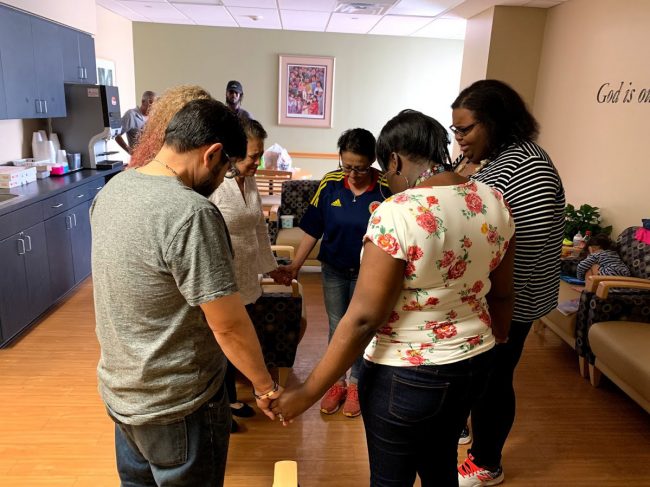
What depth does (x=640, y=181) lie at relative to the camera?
3.54 metres

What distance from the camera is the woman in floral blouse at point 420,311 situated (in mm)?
1027

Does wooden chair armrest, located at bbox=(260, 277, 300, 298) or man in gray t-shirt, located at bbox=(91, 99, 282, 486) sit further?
wooden chair armrest, located at bbox=(260, 277, 300, 298)

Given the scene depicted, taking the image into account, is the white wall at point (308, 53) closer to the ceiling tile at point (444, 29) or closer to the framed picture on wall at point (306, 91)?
the framed picture on wall at point (306, 91)

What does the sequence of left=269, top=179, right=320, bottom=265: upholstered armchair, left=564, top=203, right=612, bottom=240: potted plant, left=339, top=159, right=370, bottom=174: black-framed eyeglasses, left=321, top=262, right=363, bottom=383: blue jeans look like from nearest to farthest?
left=339, top=159, right=370, bottom=174: black-framed eyeglasses
left=321, top=262, right=363, bottom=383: blue jeans
left=564, top=203, right=612, bottom=240: potted plant
left=269, top=179, right=320, bottom=265: upholstered armchair

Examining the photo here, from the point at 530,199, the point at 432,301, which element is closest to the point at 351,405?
the point at 530,199

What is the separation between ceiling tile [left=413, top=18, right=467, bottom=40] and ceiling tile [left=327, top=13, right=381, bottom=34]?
0.76m

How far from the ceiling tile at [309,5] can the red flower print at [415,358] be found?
195 inches

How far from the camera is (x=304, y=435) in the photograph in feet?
7.80

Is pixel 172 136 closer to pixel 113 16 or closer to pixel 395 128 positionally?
pixel 395 128

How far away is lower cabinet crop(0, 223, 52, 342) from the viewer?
3.04 m

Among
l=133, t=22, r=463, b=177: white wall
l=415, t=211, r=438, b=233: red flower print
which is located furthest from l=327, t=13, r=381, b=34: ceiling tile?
l=415, t=211, r=438, b=233: red flower print

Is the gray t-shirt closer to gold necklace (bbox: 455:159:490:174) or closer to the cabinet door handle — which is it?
gold necklace (bbox: 455:159:490:174)

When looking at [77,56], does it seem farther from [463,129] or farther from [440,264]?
[440,264]

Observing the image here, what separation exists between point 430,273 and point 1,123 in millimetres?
4311
